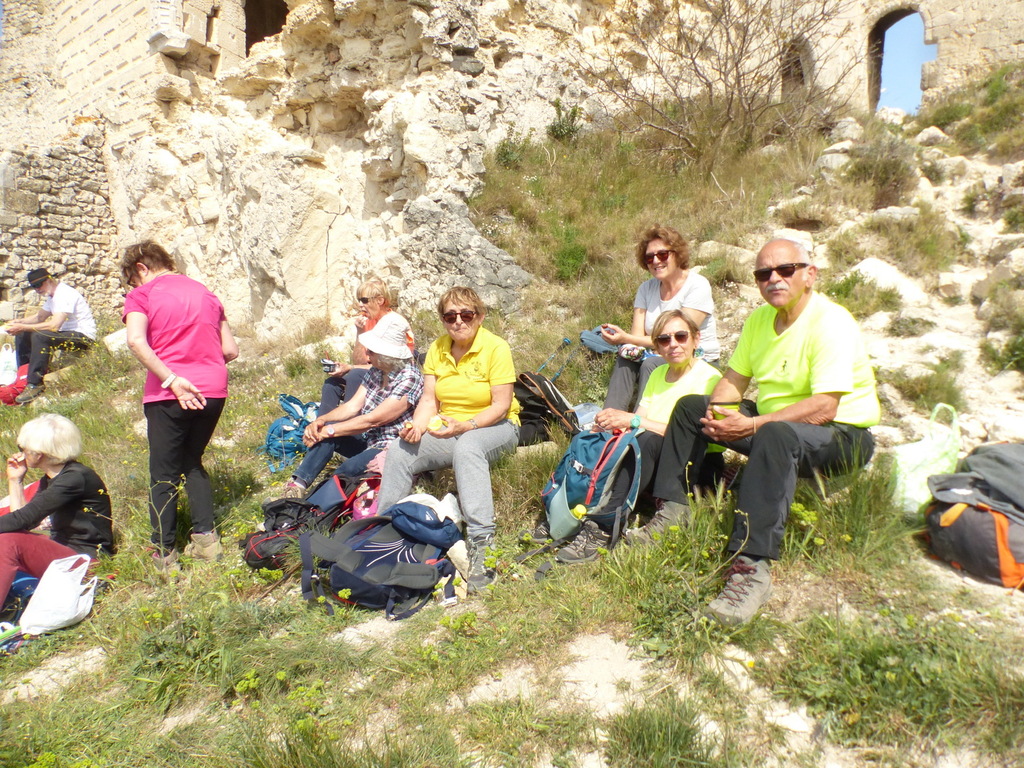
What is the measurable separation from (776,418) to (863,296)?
303 cm

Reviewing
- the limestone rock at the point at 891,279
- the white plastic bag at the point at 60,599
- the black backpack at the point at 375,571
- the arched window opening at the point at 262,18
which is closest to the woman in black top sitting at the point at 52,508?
the white plastic bag at the point at 60,599

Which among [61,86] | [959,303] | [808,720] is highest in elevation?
[61,86]

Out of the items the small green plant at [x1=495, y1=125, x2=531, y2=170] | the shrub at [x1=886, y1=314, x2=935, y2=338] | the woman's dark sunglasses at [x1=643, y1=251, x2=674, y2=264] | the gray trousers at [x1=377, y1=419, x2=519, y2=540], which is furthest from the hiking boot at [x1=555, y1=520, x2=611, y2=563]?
the small green plant at [x1=495, y1=125, x2=531, y2=170]

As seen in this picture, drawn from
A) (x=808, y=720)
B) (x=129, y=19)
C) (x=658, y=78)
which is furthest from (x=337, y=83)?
(x=808, y=720)

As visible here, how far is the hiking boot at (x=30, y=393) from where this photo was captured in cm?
675

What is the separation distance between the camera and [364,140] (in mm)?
7934

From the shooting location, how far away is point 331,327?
7785 millimetres

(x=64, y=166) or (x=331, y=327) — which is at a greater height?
(x=64, y=166)

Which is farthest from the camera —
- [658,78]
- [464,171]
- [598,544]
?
[658,78]

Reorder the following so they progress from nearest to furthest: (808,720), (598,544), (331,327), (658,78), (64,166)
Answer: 1. (808,720)
2. (598,544)
3. (331,327)
4. (658,78)
5. (64,166)

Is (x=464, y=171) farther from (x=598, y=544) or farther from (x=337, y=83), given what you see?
(x=598, y=544)

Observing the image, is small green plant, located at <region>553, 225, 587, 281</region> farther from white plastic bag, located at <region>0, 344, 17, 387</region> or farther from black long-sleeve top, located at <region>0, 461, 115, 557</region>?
Result: white plastic bag, located at <region>0, 344, 17, 387</region>

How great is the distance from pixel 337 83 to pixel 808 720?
8.46m

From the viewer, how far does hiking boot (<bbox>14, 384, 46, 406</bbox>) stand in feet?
22.1
